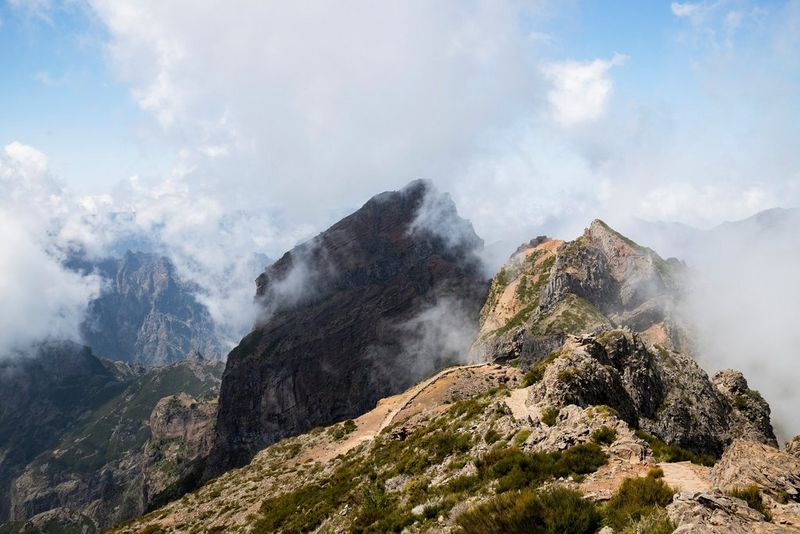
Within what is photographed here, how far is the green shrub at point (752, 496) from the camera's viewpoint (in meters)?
14.0

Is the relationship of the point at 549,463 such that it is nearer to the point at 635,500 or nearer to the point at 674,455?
the point at 674,455

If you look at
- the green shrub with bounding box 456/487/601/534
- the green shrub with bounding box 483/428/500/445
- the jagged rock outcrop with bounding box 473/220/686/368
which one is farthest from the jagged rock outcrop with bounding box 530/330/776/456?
the jagged rock outcrop with bounding box 473/220/686/368

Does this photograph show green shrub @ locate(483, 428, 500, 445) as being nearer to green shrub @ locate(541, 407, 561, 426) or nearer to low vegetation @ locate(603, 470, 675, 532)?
green shrub @ locate(541, 407, 561, 426)

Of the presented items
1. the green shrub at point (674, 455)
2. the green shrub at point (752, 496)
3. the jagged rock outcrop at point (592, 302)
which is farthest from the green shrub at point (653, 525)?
the jagged rock outcrop at point (592, 302)

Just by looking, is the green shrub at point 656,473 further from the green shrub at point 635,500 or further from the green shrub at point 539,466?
the green shrub at point 539,466

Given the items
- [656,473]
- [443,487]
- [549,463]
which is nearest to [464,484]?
[443,487]

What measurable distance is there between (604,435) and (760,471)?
22.0 feet

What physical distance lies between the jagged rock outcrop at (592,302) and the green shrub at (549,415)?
110m

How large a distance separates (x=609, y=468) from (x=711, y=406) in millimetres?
34029

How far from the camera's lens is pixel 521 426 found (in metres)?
28.0

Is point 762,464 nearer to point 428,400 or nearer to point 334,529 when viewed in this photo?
point 334,529

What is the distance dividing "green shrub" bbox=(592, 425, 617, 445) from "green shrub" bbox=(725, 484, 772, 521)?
Answer: 673 centimetres

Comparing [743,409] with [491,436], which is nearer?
[491,436]

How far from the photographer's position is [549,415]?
30.0 metres
